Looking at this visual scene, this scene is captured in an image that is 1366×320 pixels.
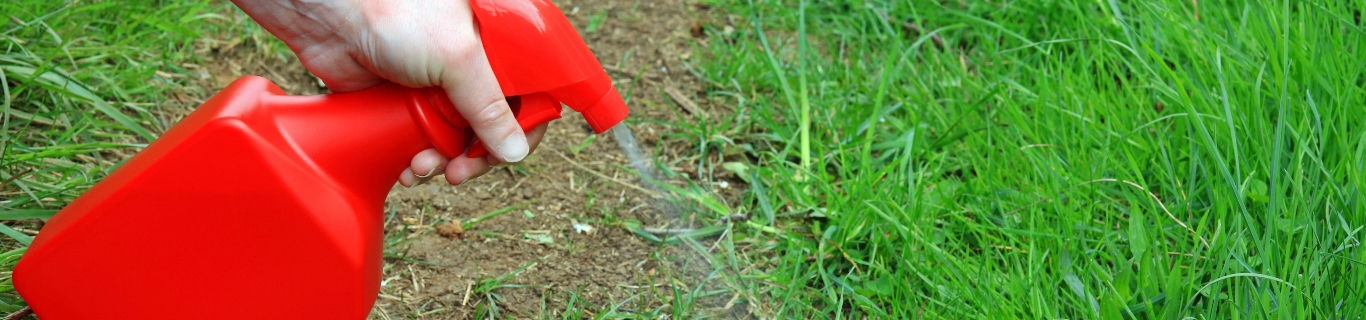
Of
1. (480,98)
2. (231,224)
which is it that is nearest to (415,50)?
(480,98)

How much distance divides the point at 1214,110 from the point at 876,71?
0.83 metres

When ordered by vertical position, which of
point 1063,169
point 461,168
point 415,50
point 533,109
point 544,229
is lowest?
point 544,229

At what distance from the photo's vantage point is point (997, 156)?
2.00m

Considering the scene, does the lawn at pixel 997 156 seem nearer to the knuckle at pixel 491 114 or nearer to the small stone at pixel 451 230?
the small stone at pixel 451 230

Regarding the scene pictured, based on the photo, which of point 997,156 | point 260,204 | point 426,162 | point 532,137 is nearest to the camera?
point 260,204

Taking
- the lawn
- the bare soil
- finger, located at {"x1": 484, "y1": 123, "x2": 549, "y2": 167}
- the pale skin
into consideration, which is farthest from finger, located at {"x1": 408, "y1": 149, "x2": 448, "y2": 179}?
the lawn

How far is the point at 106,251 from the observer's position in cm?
124

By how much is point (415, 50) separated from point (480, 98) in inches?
4.0

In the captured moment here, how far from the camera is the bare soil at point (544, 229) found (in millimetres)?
1720

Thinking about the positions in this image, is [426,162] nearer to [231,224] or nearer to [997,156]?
[231,224]

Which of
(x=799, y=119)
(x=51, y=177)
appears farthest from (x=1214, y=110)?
(x=51, y=177)

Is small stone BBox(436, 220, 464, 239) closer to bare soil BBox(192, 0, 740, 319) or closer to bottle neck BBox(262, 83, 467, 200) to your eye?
bare soil BBox(192, 0, 740, 319)

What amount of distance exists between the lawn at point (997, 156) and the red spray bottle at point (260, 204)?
1.06 ft

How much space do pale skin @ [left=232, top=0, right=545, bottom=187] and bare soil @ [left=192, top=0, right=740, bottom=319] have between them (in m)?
0.34
